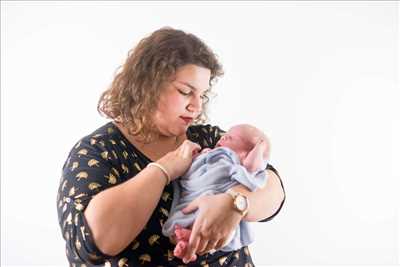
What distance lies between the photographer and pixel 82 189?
1329 millimetres

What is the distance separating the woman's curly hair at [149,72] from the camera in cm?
157

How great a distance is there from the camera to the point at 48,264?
2754 mm

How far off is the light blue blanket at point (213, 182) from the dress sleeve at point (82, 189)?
0.56 ft

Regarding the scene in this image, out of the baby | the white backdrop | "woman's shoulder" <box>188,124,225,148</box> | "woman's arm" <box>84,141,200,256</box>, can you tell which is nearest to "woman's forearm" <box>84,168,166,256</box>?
"woman's arm" <box>84,141,200,256</box>

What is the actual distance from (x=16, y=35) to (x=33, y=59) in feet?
0.48

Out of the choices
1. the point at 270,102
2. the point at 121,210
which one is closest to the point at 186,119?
the point at 121,210

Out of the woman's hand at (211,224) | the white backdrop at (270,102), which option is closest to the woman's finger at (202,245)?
the woman's hand at (211,224)

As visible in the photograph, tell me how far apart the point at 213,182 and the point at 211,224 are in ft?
0.46

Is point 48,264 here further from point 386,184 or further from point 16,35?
point 386,184

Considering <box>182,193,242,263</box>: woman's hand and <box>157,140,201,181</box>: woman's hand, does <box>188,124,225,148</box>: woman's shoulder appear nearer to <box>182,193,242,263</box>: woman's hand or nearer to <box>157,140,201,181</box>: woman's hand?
<box>157,140,201,181</box>: woman's hand

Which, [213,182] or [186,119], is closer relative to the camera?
[213,182]

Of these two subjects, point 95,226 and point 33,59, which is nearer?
point 95,226

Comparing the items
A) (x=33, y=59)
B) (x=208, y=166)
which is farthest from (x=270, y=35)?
(x=208, y=166)

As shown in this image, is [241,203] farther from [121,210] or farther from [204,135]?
[204,135]
